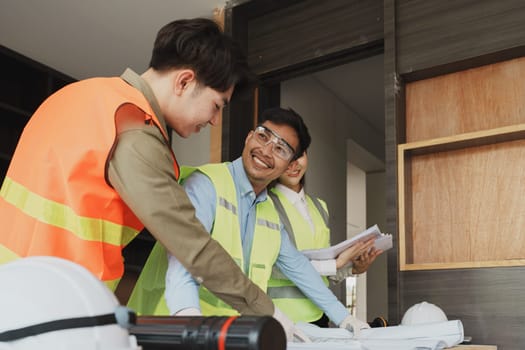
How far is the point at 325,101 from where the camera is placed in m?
4.44

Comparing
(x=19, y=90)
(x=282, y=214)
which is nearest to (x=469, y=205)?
(x=282, y=214)

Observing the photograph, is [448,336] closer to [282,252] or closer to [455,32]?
[282,252]

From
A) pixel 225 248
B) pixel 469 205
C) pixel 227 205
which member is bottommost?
pixel 225 248

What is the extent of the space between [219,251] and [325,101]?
131 inches

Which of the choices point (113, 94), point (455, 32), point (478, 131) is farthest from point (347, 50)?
point (113, 94)

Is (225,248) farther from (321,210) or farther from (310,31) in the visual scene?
(310,31)

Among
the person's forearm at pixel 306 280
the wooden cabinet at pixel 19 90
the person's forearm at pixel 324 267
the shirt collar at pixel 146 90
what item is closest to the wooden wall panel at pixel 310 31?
the person's forearm at pixel 324 267

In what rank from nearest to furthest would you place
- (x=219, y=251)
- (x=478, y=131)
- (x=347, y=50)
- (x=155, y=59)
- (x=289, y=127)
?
(x=219, y=251)
(x=155, y=59)
(x=289, y=127)
(x=478, y=131)
(x=347, y=50)

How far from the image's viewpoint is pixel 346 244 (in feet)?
7.10

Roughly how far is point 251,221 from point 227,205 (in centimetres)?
18

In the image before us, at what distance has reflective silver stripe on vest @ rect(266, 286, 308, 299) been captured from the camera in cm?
215

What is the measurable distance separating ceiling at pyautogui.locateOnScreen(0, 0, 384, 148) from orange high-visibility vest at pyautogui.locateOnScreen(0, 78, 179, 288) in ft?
7.12

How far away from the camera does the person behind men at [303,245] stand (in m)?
2.15

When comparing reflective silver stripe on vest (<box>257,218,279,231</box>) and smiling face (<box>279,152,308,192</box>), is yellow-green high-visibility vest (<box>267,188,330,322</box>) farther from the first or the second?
reflective silver stripe on vest (<box>257,218,279,231</box>)
